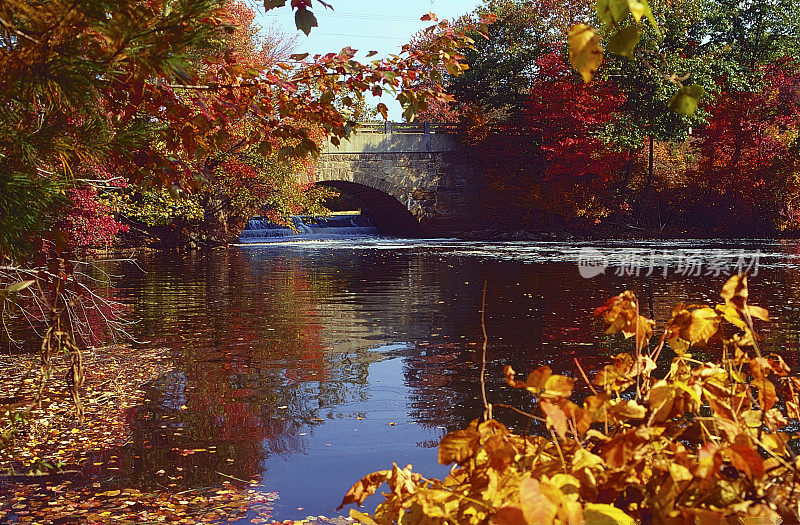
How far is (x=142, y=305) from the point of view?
12.7 meters

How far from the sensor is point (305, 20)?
3.20 m

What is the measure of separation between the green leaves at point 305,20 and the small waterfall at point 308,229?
31558mm

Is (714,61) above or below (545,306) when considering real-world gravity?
above

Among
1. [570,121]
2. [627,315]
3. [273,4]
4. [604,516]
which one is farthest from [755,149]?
[604,516]

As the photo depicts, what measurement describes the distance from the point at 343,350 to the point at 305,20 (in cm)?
561

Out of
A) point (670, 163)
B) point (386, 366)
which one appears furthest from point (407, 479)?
point (670, 163)

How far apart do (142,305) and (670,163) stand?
27263mm

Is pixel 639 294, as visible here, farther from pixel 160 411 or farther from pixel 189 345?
pixel 160 411

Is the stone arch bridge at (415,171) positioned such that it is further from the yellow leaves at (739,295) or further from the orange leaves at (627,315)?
the yellow leaves at (739,295)

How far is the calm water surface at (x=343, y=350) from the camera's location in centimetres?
488

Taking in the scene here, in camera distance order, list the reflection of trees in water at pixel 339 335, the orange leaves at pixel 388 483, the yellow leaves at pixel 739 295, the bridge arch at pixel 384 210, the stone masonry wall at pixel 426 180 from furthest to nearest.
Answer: the bridge arch at pixel 384 210, the stone masonry wall at pixel 426 180, the reflection of trees in water at pixel 339 335, the yellow leaves at pixel 739 295, the orange leaves at pixel 388 483

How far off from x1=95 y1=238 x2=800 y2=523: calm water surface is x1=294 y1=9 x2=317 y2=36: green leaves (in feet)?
7.49

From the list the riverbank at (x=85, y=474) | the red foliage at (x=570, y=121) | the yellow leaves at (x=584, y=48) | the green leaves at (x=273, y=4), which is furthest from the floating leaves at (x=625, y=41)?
the red foliage at (x=570, y=121)

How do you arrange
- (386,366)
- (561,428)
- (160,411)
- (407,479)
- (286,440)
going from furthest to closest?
(386,366) → (160,411) → (286,440) → (407,479) → (561,428)
